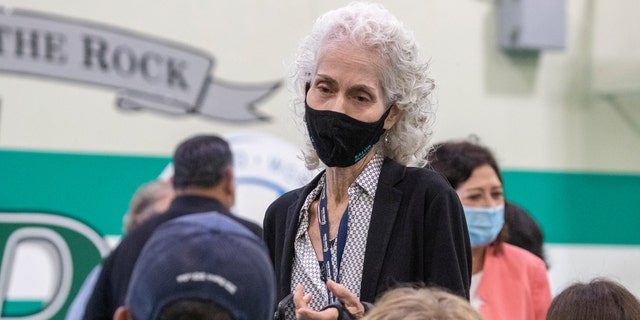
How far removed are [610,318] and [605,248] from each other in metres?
3.42

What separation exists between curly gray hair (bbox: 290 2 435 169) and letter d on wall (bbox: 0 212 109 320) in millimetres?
2622

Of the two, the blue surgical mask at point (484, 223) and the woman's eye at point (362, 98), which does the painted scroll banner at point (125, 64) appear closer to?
the blue surgical mask at point (484, 223)

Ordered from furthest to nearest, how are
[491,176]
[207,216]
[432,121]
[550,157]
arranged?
[550,157], [491,176], [432,121], [207,216]

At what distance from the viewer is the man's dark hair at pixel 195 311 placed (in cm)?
117

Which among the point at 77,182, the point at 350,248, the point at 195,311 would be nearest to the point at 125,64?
the point at 77,182

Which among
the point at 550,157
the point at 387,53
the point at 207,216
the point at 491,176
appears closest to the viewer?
the point at 207,216

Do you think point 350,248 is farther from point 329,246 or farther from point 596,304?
point 596,304

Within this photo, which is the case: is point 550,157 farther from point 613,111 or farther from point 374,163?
point 374,163

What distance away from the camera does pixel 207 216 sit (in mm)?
1279

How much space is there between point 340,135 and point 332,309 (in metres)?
0.35

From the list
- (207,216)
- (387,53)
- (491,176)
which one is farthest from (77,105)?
(207,216)

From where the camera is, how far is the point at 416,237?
1.99 meters

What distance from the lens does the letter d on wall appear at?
177 inches

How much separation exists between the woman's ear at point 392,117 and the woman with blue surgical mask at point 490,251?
3.85 feet
